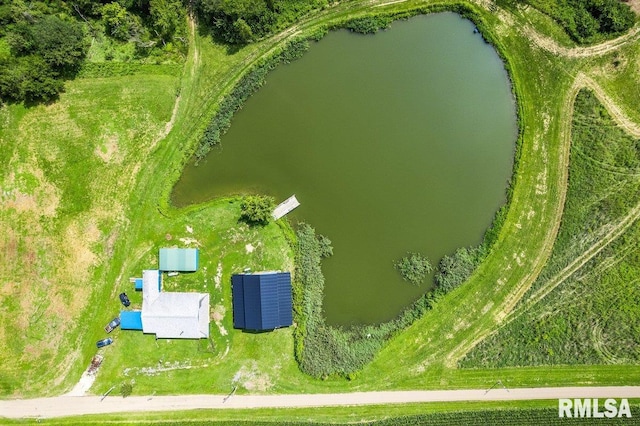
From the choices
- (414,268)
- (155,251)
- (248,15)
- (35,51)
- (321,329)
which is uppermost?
(248,15)

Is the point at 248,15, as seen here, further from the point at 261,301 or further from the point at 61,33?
the point at 261,301

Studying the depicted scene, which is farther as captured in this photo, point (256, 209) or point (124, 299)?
point (256, 209)

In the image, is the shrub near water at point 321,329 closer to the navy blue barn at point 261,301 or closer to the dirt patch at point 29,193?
the navy blue barn at point 261,301

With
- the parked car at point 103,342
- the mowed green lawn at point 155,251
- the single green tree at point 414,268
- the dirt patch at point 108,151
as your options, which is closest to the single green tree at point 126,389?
the mowed green lawn at point 155,251

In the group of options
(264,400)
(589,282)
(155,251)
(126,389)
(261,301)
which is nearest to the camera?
(261,301)

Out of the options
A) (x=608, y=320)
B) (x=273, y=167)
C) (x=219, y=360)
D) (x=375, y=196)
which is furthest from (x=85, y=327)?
(x=608, y=320)

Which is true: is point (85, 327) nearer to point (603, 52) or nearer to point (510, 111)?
point (510, 111)

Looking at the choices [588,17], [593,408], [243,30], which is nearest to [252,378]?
[593,408]
